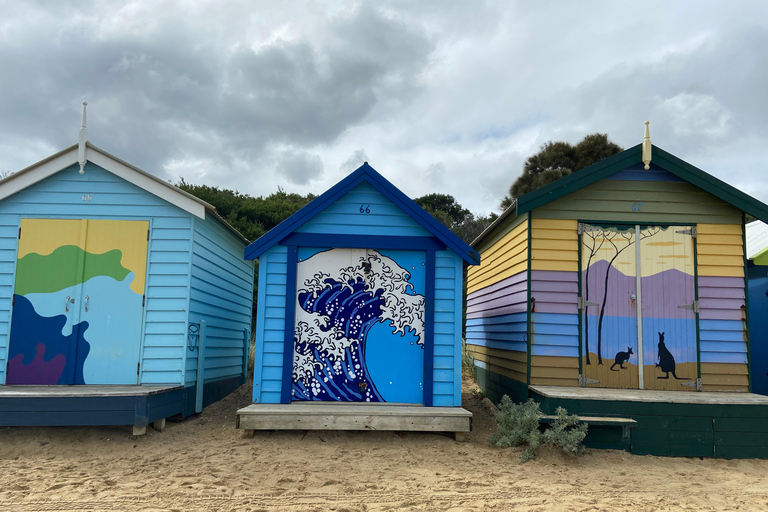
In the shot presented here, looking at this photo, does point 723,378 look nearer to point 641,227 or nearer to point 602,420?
point 641,227

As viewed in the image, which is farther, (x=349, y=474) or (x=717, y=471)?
(x=717, y=471)

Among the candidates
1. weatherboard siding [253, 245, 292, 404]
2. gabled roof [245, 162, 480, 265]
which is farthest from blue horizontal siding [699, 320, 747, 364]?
weatherboard siding [253, 245, 292, 404]

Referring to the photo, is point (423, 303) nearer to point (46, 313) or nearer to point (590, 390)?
point (590, 390)

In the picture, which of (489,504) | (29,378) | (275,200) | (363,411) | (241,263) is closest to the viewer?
(489,504)

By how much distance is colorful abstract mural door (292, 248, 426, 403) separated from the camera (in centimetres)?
678

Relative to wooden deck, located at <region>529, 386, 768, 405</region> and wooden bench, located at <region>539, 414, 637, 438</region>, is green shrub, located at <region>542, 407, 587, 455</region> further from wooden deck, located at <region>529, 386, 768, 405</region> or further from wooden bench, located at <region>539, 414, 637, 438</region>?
wooden deck, located at <region>529, 386, 768, 405</region>

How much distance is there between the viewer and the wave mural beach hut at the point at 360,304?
6762 mm

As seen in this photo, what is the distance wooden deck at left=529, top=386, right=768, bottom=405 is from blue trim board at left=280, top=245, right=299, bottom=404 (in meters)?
3.03

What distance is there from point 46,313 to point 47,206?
142cm

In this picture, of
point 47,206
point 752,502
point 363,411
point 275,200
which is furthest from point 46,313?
point 275,200

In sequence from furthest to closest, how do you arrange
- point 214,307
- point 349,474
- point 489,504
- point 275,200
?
point 275,200, point 214,307, point 349,474, point 489,504

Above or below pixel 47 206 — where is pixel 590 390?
below

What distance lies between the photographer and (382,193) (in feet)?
22.9

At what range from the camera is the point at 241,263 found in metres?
9.99
